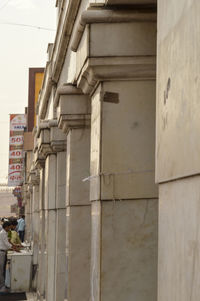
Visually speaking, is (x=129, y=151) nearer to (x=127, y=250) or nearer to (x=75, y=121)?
(x=127, y=250)

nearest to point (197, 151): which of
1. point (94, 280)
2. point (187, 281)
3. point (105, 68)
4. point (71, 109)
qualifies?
point (187, 281)

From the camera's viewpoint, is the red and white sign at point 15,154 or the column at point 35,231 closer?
the column at point 35,231

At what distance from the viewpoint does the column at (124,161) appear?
5285mm

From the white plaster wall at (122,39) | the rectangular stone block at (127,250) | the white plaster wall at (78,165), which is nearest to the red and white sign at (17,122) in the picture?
the white plaster wall at (78,165)

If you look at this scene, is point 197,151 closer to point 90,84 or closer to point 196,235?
point 196,235

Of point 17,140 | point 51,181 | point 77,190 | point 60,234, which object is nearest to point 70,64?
point 77,190

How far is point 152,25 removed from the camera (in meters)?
5.32

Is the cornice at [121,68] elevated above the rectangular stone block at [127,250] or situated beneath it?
elevated above

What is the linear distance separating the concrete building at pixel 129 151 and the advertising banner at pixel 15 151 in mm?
30983

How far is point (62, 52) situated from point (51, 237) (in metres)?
3.49

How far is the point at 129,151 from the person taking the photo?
18.1ft

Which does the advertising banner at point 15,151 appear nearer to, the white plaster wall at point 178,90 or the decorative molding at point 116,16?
the decorative molding at point 116,16

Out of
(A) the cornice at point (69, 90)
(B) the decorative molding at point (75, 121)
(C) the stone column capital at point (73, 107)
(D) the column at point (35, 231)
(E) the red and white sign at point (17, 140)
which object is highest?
(E) the red and white sign at point (17, 140)

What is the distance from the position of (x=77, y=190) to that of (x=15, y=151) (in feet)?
118
